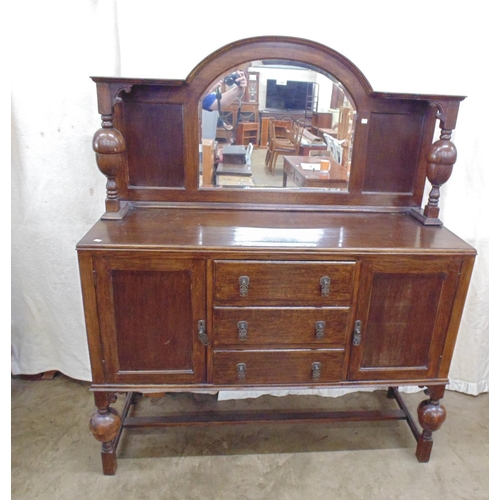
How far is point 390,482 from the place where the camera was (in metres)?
1.76

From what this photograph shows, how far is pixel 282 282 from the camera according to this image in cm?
147

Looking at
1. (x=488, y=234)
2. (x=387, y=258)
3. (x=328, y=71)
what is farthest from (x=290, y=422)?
(x=328, y=71)

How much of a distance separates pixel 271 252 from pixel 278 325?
28 centimetres

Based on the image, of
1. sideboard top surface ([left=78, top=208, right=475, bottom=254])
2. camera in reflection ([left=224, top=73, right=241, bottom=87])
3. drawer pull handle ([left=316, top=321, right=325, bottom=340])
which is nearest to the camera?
sideboard top surface ([left=78, top=208, right=475, bottom=254])

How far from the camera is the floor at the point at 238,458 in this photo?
1.71 metres

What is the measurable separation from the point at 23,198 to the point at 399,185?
163cm

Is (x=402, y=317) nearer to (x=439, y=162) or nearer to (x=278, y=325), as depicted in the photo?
(x=278, y=325)

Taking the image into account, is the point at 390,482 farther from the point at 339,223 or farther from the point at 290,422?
the point at 339,223

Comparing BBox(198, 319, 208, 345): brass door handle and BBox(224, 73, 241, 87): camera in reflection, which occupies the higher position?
BBox(224, 73, 241, 87): camera in reflection

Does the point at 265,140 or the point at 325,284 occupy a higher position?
the point at 265,140

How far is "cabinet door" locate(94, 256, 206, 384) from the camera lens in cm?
143

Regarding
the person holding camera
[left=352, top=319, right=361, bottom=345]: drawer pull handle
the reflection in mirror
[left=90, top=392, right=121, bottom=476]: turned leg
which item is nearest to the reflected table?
the reflection in mirror

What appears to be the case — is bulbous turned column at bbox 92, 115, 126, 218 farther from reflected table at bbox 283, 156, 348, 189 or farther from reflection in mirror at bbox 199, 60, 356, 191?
reflected table at bbox 283, 156, 348, 189

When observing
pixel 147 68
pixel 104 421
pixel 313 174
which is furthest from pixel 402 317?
pixel 147 68
